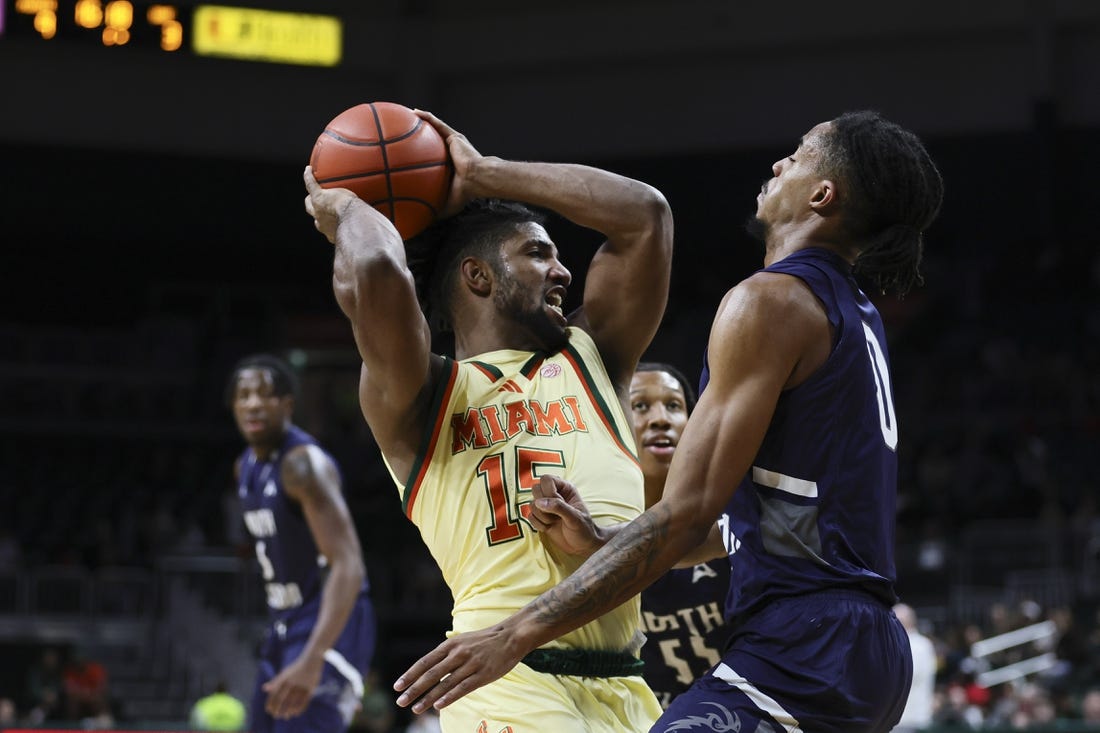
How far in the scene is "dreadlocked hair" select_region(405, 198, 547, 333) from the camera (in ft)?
12.8

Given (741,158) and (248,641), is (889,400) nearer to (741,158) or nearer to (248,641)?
(248,641)

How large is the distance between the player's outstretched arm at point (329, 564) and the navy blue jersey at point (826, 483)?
3700 millimetres

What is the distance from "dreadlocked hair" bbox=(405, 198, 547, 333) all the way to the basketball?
106 mm

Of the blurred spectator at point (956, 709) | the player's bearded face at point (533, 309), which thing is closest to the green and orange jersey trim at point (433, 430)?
the player's bearded face at point (533, 309)

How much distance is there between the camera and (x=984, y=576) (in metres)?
14.9

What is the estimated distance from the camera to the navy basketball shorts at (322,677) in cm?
667

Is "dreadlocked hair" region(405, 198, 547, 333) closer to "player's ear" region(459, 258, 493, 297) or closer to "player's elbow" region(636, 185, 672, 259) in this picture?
"player's ear" region(459, 258, 493, 297)

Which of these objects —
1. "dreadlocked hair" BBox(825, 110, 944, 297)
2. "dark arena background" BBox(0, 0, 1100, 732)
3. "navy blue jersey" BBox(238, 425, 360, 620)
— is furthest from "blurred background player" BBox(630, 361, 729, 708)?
"dark arena background" BBox(0, 0, 1100, 732)

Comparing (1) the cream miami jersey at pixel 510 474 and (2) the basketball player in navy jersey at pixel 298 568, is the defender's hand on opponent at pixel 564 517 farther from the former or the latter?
(2) the basketball player in navy jersey at pixel 298 568

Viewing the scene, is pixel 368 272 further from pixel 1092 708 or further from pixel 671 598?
pixel 1092 708

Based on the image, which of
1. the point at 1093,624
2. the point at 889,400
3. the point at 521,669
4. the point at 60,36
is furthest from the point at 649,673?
the point at 60,36

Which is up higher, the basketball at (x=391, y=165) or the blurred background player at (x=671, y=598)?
the basketball at (x=391, y=165)

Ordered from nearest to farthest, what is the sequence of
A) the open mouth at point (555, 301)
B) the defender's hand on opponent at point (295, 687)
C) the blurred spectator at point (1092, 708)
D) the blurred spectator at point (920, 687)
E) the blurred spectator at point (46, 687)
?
the open mouth at point (555, 301)
the defender's hand on opponent at point (295, 687)
the blurred spectator at point (920, 687)
the blurred spectator at point (1092, 708)
the blurred spectator at point (46, 687)

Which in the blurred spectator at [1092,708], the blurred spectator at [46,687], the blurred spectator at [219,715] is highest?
the blurred spectator at [1092,708]
